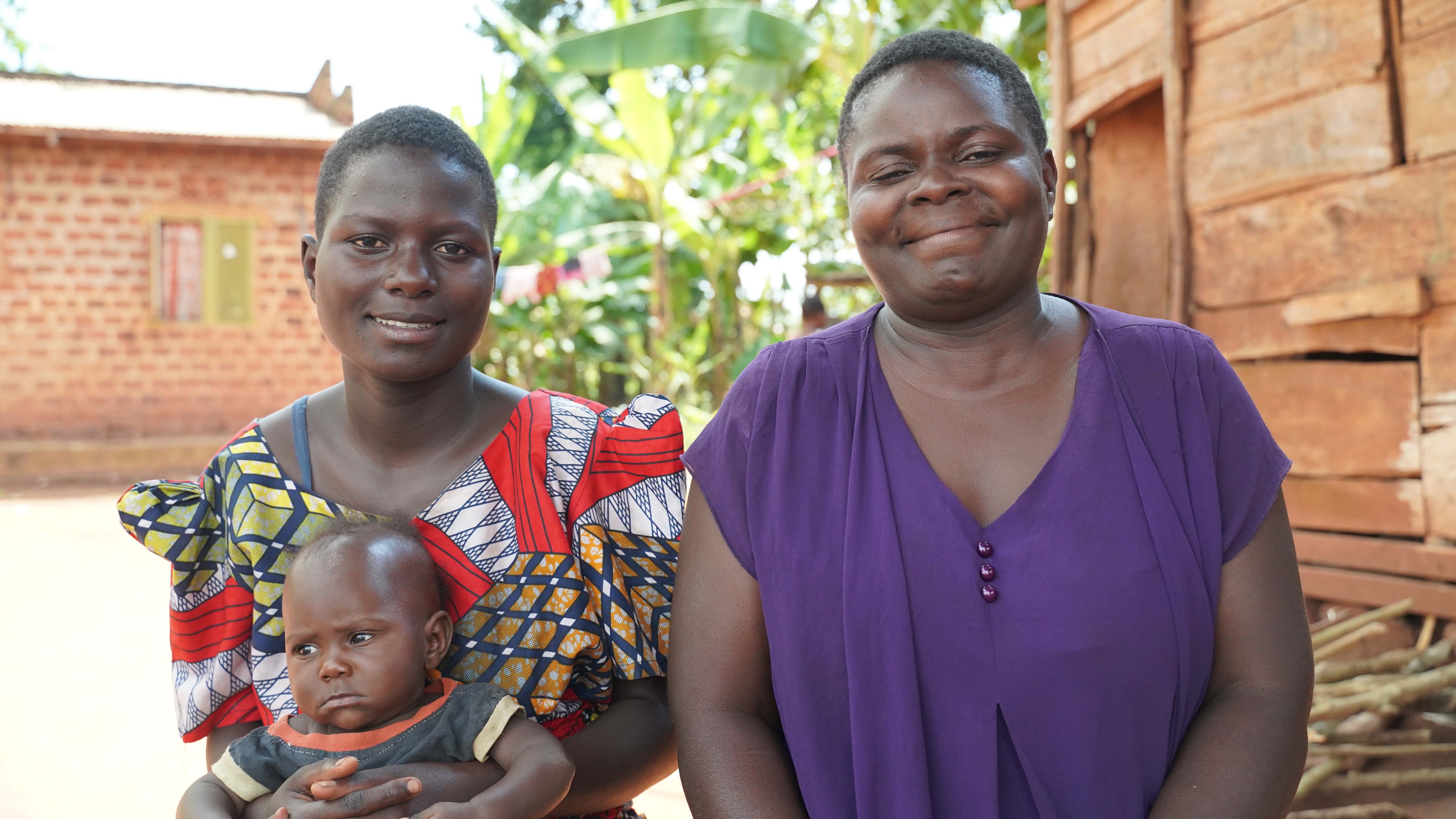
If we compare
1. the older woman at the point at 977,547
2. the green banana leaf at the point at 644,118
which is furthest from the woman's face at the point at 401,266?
the green banana leaf at the point at 644,118

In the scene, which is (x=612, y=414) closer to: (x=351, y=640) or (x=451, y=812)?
(x=351, y=640)

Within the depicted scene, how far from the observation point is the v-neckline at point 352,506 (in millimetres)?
1812

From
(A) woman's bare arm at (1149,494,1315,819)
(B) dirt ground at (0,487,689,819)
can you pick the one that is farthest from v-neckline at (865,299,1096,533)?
(B) dirt ground at (0,487,689,819)

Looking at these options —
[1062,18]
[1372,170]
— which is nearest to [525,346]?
[1062,18]

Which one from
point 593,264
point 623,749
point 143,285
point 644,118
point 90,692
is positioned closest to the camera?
point 623,749

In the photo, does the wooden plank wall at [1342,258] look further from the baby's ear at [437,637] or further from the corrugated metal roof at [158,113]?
the corrugated metal roof at [158,113]

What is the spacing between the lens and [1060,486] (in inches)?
59.7

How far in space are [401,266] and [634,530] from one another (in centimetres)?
58

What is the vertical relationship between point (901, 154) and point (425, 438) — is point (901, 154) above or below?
above

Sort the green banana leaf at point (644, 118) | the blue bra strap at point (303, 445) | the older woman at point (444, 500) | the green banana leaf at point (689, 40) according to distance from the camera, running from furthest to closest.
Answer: the green banana leaf at point (644, 118), the green banana leaf at point (689, 40), the blue bra strap at point (303, 445), the older woman at point (444, 500)

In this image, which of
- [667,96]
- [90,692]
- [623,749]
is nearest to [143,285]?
[667,96]

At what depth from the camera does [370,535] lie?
167cm

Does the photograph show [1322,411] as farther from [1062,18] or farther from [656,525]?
[656,525]

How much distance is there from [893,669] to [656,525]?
549 mm
